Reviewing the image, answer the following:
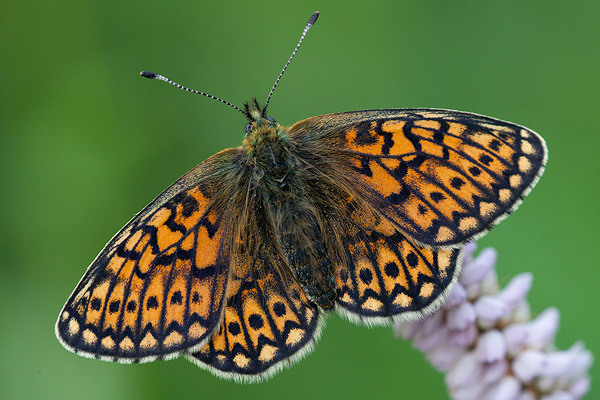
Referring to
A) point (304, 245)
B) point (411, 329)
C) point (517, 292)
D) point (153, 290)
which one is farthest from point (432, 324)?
A: point (153, 290)

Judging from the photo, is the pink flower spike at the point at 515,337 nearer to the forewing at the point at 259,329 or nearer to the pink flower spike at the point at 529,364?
the pink flower spike at the point at 529,364

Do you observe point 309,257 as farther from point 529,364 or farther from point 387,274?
point 529,364

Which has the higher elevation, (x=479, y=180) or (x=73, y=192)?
(x=73, y=192)

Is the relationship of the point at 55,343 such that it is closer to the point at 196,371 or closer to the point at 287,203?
the point at 196,371

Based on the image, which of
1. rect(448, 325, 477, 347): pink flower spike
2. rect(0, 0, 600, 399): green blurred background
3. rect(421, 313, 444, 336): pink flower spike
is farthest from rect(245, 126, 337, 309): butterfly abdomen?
rect(0, 0, 600, 399): green blurred background

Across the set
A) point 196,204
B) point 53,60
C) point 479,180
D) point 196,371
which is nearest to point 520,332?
point 479,180

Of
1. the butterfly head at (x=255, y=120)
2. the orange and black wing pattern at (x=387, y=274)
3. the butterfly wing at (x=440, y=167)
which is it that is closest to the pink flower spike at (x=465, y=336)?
the orange and black wing pattern at (x=387, y=274)
